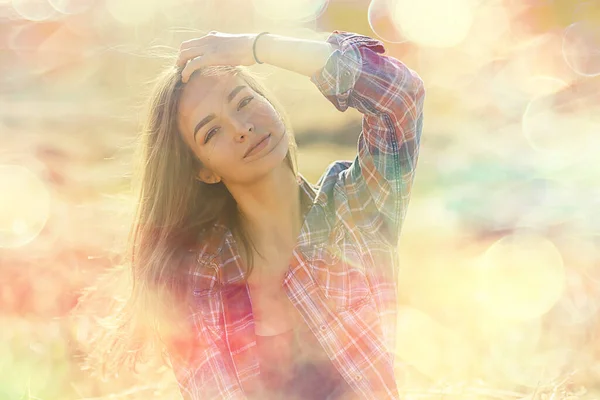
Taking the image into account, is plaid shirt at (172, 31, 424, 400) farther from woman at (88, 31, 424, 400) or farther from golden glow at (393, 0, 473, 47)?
golden glow at (393, 0, 473, 47)

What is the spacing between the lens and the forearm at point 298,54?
1.45 m

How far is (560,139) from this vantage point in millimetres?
4094

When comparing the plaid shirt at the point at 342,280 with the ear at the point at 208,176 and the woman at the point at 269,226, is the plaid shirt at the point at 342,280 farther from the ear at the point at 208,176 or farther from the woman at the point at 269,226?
the ear at the point at 208,176

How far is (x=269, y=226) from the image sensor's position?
176 cm

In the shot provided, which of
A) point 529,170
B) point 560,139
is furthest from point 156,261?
point 560,139

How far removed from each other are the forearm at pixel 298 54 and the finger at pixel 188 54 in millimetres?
175

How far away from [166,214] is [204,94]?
0.41 metres

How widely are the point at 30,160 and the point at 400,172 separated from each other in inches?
113

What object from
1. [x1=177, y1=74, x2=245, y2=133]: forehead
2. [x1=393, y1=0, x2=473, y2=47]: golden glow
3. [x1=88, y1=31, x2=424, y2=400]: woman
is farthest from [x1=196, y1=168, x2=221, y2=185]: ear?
[x1=393, y1=0, x2=473, y2=47]: golden glow

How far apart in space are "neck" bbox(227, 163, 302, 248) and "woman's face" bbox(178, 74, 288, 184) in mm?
67

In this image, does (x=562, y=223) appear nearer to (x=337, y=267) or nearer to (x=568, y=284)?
(x=568, y=284)

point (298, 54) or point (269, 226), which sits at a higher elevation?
point (298, 54)

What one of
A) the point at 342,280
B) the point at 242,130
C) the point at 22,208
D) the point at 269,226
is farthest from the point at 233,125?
the point at 22,208

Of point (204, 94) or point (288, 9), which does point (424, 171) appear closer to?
point (288, 9)
